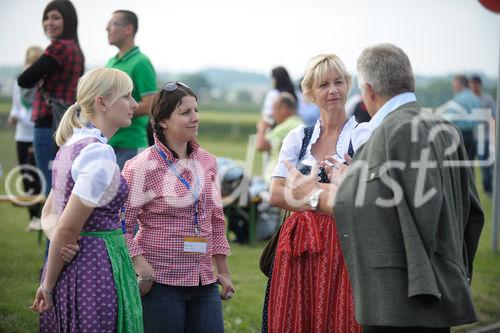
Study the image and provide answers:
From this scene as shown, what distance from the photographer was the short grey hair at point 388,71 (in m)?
3.41

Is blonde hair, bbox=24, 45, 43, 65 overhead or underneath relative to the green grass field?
overhead

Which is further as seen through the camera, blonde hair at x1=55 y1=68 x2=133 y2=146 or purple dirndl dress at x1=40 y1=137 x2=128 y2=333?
blonde hair at x1=55 y1=68 x2=133 y2=146

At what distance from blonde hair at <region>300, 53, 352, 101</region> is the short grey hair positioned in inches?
34.2

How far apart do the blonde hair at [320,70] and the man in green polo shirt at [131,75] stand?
2340 mm

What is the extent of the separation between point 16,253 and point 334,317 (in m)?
5.35

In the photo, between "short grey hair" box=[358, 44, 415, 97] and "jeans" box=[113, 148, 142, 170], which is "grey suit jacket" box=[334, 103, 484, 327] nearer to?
"short grey hair" box=[358, 44, 415, 97]

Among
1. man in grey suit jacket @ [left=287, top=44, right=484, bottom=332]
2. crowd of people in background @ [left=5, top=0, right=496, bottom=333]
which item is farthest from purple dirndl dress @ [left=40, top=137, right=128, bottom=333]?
man in grey suit jacket @ [left=287, top=44, right=484, bottom=332]

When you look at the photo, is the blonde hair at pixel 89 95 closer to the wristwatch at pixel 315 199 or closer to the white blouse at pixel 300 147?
the white blouse at pixel 300 147

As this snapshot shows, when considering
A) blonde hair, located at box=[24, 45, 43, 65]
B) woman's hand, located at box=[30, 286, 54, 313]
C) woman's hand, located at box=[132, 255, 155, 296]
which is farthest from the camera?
blonde hair, located at box=[24, 45, 43, 65]

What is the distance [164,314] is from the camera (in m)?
4.02

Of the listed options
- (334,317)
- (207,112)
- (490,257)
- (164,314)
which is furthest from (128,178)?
(207,112)

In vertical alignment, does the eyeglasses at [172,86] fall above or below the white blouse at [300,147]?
above

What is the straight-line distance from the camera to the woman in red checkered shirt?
4016 mm

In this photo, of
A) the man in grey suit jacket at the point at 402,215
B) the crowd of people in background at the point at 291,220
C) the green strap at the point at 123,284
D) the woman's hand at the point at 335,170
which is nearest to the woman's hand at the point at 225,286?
the crowd of people in background at the point at 291,220
